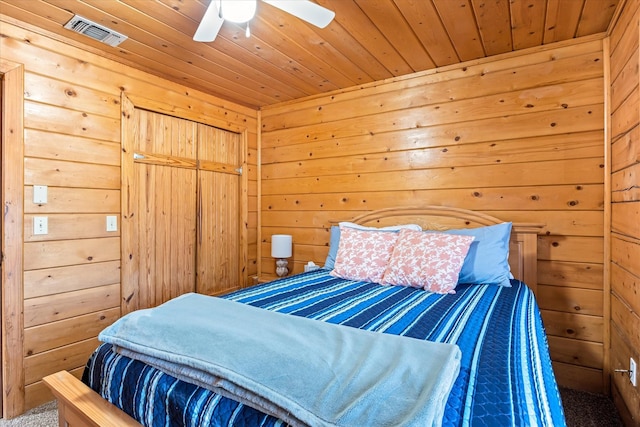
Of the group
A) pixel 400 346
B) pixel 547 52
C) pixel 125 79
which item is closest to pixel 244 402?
pixel 400 346

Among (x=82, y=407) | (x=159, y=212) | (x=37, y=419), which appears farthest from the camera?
(x=159, y=212)

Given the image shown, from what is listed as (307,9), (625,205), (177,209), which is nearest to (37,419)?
(177,209)

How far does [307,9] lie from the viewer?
1.52m

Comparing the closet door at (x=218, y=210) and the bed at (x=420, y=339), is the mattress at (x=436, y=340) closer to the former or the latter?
the bed at (x=420, y=339)

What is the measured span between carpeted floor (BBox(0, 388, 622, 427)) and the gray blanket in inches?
49.4

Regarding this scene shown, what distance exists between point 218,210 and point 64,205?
1224mm

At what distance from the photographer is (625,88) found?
178 centimetres

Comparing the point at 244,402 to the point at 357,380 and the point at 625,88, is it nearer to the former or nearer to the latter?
the point at 357,380

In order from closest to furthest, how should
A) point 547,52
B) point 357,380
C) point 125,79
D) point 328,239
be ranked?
point 357,380 → point 547,52 → point 125,79 → point 328,239

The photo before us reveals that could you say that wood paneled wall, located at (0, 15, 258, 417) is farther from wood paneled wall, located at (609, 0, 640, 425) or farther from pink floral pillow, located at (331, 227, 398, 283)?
wood paneled wall, located at (609, 0, 640, 425)

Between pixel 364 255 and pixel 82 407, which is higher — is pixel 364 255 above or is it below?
above

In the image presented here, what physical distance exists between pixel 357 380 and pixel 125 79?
8.58 ft

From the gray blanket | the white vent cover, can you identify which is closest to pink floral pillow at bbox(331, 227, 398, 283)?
the gray blanket

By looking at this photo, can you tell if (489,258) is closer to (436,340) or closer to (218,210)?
(436,340)
